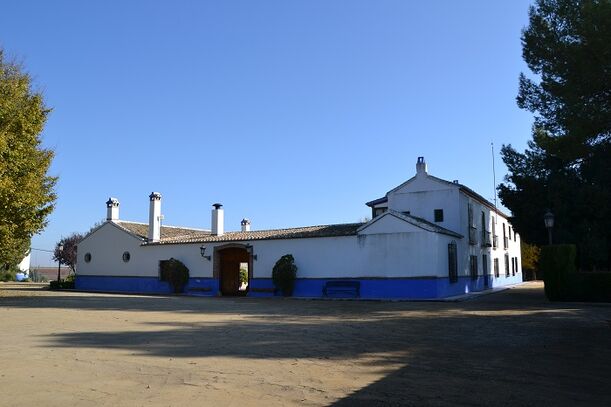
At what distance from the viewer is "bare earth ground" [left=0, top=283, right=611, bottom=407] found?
20.2 feet

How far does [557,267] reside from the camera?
21.6 m

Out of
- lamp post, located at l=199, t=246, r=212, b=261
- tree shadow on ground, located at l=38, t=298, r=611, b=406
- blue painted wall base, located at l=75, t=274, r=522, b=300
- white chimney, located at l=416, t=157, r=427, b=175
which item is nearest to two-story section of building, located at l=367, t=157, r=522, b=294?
white chimney, located at l=416, t=157, r=427, b=175

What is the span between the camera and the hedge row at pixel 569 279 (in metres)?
21.2

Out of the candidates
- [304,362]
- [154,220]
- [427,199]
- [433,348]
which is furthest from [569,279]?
[154,220]

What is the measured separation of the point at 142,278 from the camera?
34.4 m

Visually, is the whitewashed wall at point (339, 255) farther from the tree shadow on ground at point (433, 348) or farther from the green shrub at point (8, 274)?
the green shrub at point (8, 274)

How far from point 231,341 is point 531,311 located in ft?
39.4

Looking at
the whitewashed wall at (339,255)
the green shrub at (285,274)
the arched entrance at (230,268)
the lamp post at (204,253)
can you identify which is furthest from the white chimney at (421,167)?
the lamp post at (204,253)

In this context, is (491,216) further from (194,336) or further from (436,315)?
(194,336)

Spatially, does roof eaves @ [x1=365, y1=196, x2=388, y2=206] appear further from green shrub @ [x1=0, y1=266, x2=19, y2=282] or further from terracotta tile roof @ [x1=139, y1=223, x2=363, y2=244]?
green shrub @ [x1=0, y1=266, x2=19, y2=282]

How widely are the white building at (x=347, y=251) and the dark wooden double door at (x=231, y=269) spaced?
6 cm

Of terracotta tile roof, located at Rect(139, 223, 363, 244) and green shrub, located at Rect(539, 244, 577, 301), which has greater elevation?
terracotta tile roof, located at Rect(139, 223, 363, 244)

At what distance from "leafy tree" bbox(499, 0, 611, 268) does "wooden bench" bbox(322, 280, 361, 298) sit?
10.8m

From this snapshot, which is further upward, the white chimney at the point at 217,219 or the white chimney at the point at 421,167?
the white chimney at the point at 421,167
